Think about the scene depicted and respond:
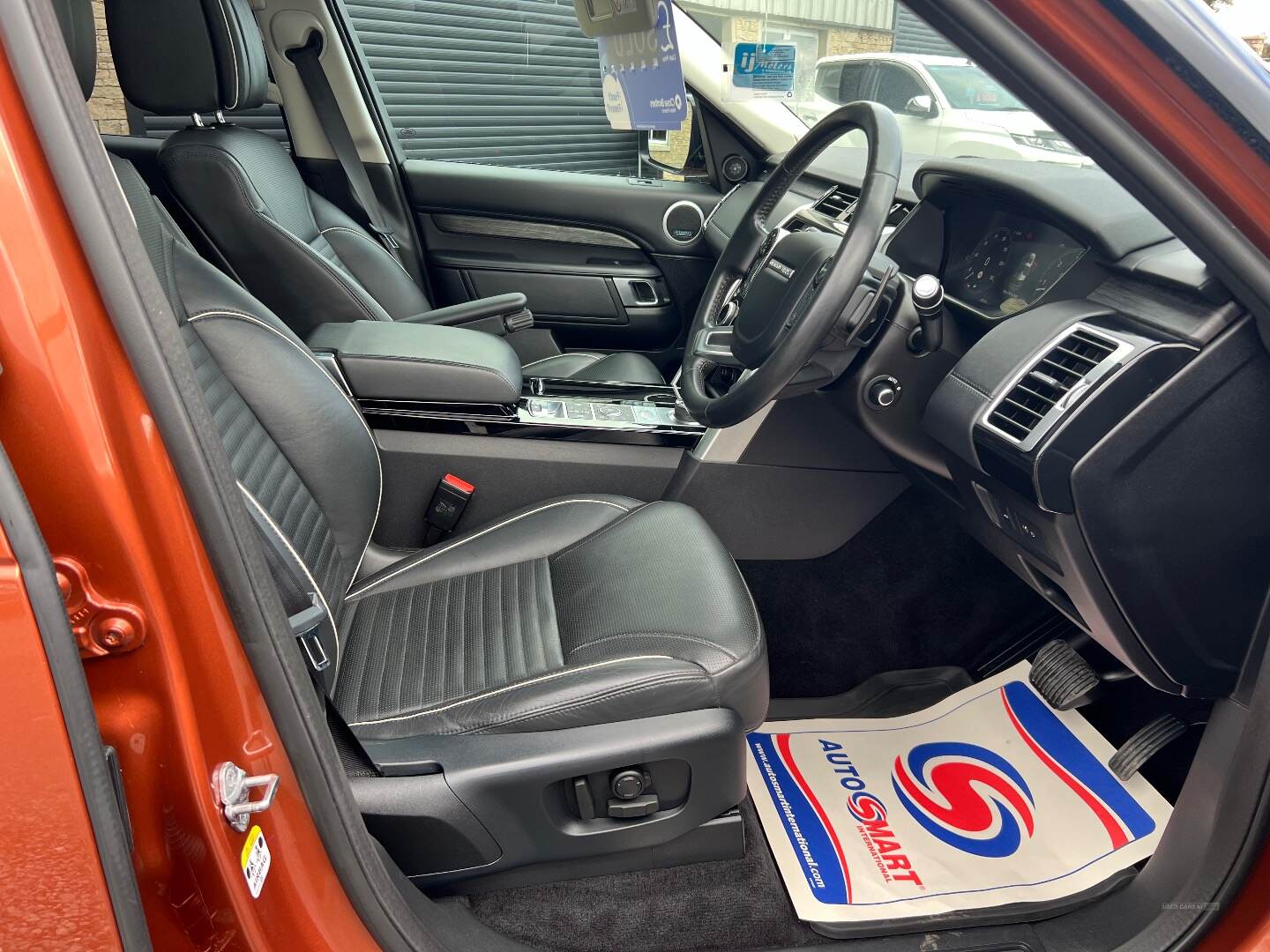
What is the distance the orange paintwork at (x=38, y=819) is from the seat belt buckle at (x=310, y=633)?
331 millimetres

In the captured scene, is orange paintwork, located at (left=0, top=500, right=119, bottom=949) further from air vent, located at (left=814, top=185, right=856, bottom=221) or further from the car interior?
air vent, located at (left=814, top=185, right=856, bottom=221)

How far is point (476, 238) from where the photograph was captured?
8.36 feet

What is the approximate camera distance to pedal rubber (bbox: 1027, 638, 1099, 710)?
1480 millimetres

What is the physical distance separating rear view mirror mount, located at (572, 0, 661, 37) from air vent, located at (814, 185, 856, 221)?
59cm

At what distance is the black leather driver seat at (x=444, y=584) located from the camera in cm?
106

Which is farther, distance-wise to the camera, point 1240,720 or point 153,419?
point 1240,720

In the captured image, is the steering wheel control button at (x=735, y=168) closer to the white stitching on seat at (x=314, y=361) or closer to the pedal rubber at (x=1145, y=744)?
the white stitching on seat at (x=314, y=361)

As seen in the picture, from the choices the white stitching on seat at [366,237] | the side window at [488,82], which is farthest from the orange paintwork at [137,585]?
the side window at [488,82]

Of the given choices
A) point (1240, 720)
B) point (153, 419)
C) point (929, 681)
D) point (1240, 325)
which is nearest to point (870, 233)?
point (1240, 325)

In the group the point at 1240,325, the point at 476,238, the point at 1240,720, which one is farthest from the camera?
the point at 476,238

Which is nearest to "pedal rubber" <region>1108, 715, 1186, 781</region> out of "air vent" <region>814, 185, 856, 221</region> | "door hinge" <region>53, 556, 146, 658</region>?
"air vent" <region>814, 185, 856, 221</region>

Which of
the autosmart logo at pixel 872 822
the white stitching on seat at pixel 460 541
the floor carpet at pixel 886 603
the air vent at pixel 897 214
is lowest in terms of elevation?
the autosmart logo at pixel 872 822

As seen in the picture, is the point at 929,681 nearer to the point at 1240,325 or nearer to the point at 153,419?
the point at 1240,325

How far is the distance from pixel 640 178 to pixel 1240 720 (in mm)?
2016
